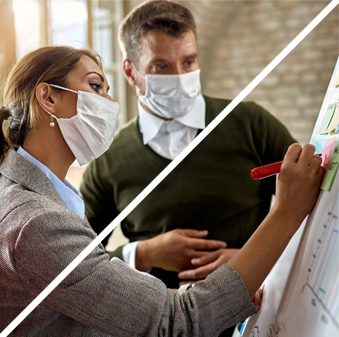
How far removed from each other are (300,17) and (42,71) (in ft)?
8.95

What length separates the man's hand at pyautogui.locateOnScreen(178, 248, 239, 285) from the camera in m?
0.88

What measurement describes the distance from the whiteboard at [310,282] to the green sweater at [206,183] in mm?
335

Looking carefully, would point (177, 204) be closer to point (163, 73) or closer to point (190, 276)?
point (190, 276)

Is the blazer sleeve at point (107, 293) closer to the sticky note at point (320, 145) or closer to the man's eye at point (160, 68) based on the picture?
the sticky note at point (320, 145)

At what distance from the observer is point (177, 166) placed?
103 cm

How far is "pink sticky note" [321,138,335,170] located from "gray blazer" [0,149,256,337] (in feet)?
0.69

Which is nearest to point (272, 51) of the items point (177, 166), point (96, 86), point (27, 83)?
point (177, 166)

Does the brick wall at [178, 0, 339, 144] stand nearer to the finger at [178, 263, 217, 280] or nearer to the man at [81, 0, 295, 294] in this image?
the man at [81, 0, 295, 294]

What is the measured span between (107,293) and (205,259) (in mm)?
417

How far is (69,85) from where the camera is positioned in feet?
2.28

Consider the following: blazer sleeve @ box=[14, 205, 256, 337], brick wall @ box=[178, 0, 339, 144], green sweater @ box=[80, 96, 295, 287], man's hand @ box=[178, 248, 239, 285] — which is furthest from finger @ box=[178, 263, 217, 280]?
brick wall @ box=[178, 0, 339, 144]

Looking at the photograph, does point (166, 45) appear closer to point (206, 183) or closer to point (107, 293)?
point (206, 183)

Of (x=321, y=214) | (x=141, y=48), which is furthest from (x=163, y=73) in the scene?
(x=321, y=214)

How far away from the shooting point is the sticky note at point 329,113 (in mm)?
573
